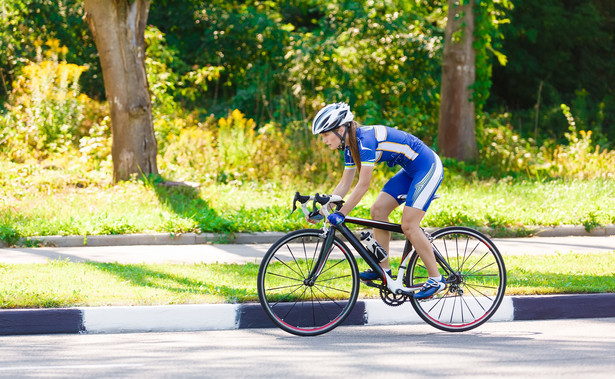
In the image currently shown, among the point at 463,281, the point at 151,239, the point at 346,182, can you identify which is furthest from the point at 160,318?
the point at 151,239

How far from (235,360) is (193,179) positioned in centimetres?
854

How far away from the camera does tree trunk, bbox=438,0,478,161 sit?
15492 millimetres

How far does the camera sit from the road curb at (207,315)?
609cm

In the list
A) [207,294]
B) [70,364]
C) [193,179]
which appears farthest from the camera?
[193,179]

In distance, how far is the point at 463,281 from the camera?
6.30m

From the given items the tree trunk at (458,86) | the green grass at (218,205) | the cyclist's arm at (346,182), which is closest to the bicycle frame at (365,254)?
the cyclist's arm at (346,182)

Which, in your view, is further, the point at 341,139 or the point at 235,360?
the point at 341,139

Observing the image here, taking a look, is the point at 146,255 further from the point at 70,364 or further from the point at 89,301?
the point at 70,364

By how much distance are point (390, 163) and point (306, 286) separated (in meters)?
1.16

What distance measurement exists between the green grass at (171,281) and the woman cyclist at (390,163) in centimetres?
80

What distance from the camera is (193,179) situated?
1345 centimetres

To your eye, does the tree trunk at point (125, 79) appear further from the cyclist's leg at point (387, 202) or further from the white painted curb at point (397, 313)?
the cyclist's leg at point (387, 202)

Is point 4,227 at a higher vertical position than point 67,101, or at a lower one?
lower

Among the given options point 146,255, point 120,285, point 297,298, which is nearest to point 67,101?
point 146,255
